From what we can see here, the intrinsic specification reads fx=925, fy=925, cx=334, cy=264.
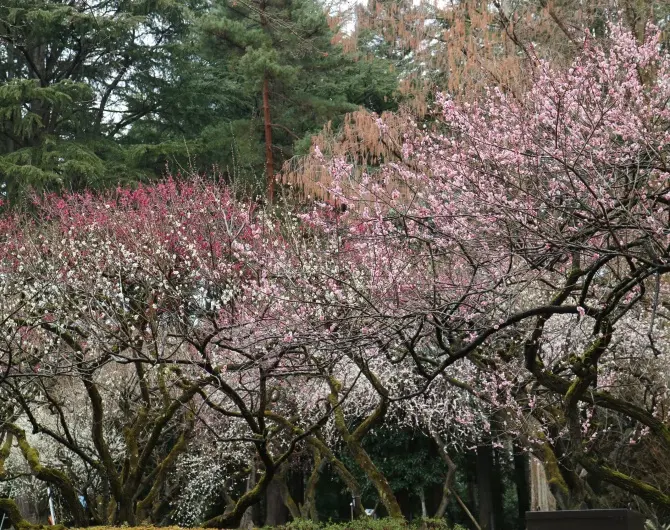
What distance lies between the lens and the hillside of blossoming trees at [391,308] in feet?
23.8

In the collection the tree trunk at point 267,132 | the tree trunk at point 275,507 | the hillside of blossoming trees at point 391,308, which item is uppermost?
the tree trunk at point 267,132

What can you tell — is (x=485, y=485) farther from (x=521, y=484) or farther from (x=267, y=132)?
(x=267, y=132)

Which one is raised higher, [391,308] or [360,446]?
[391,308]

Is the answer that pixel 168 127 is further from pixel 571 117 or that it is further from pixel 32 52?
pixel 571 117

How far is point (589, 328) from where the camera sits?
13.2 m

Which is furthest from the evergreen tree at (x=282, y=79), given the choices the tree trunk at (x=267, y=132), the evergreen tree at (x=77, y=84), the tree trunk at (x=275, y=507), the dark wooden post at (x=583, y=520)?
the dark wooden post at (x=583, y=520)

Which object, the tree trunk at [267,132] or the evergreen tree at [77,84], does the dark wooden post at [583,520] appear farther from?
the evergreen tree at [77,84]

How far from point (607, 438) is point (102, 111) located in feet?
50.2

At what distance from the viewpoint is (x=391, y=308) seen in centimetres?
779

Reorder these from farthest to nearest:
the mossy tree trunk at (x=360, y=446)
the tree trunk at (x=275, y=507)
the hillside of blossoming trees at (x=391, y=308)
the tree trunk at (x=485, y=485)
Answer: the tree trunk at (x=485, y=485) → the tree trunk at (x=275, y=507) → the mossy tree trunk at (x=360, y=446) → the hillside of blossoming trees at (x=391, y=308)

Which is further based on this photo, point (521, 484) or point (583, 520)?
point (521, 484)

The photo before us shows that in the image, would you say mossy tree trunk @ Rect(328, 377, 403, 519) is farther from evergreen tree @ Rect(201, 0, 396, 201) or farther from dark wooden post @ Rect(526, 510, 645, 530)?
evergreen tree @ Rect(201, 0, 396, 201)

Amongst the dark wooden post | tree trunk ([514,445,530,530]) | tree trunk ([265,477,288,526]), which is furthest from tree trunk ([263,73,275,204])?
the dark wooden post

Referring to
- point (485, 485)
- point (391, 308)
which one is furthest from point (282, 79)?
point (391, 308)
